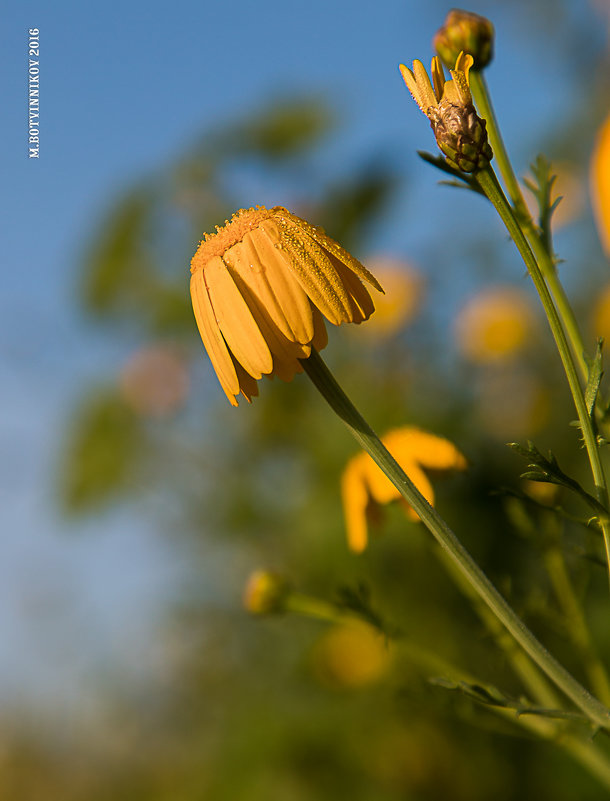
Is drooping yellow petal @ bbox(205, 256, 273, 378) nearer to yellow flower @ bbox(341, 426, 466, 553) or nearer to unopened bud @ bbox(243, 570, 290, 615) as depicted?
yellow flower @ bbox(341, 426, 466, 553)

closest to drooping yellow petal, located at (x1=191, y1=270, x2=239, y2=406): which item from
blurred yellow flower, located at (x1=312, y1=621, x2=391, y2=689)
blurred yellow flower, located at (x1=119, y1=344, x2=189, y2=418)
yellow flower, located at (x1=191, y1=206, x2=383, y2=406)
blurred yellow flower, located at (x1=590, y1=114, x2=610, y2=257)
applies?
yellow flower, located at (x1=191, y1=206, x2=383, y2=406)

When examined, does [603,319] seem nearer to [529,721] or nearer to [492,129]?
[529,721]

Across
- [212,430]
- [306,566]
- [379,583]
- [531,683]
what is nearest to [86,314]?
[212,430]

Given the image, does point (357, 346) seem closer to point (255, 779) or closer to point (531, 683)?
point (255, 779)

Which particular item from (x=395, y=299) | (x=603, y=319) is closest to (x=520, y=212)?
(x=603, y=319)

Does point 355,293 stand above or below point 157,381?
below

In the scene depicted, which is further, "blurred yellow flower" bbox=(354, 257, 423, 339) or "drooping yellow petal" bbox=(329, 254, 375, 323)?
"blurred yellow flower" bbox=(354, 257, 423, 339)

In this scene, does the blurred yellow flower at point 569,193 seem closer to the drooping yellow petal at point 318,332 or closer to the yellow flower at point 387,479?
the yellow flower at point 387,479
